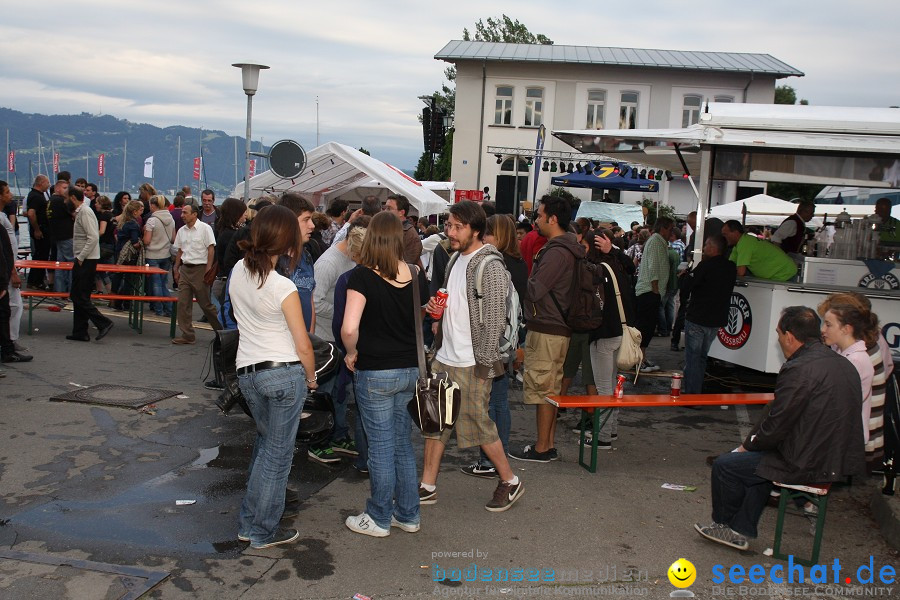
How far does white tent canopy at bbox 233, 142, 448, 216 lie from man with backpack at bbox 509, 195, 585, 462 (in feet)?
28.1

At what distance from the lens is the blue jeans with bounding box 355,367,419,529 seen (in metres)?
4.47

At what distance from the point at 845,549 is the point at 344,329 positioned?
11.3ft

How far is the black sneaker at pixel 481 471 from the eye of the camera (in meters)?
5.97

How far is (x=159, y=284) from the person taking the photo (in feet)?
41.3

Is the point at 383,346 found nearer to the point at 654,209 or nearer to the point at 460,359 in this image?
the point at 460,359

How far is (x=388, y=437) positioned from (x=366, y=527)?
631mm

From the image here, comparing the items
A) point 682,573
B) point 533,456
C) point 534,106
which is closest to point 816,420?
point 682,573

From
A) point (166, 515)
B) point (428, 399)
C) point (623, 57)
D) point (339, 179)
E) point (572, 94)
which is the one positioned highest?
point (623, 57)

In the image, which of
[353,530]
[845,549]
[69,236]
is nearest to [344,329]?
[353,530]

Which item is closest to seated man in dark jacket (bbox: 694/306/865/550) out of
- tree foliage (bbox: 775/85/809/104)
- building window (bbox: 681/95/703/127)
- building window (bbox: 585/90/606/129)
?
building window (bbox: 585/90/606/129)

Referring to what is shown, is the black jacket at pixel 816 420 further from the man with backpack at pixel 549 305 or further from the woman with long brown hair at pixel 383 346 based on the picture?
the woman with long brown hair at pixel 383 346

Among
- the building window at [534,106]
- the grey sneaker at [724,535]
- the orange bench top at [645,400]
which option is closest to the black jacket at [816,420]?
the grey sneaker at [724,535]

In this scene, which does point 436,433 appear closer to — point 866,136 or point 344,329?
point 344,329

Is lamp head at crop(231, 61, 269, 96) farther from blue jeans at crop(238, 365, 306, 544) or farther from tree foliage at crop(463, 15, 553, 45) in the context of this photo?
tree foliage at crop(463, 15, 553, 45)
